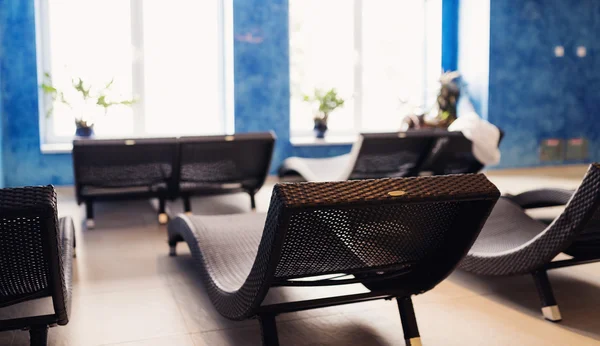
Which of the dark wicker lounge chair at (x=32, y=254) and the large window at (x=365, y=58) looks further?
the large window at (x=365, y=58)

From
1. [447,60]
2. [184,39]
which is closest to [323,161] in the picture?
[184,39]

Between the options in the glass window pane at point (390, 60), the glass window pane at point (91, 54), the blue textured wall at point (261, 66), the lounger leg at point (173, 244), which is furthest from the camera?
the glass window pane at point (390, 60)

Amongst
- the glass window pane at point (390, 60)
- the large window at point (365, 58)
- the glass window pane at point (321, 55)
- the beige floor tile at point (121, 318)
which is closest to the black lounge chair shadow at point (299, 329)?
the beige floor tile at point (121, 318)

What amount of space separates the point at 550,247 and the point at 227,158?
2.79 metres

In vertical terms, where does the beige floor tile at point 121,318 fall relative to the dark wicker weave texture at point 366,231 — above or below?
below

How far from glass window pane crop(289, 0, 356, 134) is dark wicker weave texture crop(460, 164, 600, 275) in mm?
4841

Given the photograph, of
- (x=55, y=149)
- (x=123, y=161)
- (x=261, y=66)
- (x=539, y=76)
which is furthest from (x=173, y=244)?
(x=539, y=76)

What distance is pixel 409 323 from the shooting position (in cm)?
224

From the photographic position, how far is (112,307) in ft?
9.19

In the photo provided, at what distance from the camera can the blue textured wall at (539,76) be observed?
7.93m

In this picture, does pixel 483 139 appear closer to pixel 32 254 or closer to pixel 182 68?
pixel 182 68

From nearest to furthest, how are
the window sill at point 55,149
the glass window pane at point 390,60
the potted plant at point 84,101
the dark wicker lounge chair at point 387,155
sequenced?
the dark wicker lounge chair at point 387,155, the potted plant at point 84,101, the window sill at point 55,149, the glass window pane at point 390,60

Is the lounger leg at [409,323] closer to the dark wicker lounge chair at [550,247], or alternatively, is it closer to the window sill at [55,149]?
the dark wicker lounge chair at [550,247]

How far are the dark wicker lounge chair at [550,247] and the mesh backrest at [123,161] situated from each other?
247 cm
